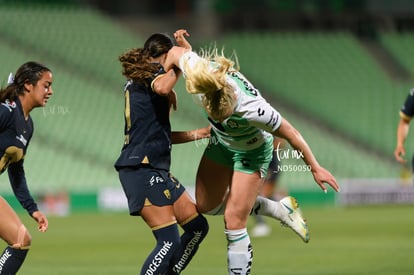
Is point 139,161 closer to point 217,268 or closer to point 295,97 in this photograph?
point 217,268

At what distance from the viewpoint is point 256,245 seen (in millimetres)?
13750

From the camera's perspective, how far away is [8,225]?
7.82 m

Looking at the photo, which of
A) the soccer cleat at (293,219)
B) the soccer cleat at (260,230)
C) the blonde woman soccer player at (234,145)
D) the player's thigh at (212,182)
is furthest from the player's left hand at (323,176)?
the soccer cleat at (260,230)

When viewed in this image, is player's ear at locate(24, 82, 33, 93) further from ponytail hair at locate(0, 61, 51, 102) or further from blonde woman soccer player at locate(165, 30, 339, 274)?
blonde woman soccer player at locate(165, 30, 339, 274)

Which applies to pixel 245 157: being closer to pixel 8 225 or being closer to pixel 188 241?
pixel 188 241

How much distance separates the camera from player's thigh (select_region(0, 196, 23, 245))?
781 cm

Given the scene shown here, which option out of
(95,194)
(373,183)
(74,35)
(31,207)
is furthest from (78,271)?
(74,35)

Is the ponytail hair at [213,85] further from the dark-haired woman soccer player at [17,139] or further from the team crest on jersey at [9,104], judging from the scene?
the team crest on jersey at [9,104]

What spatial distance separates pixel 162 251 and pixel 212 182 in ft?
3.61

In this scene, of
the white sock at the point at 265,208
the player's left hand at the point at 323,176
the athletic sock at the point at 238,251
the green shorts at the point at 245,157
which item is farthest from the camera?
the white sock at the point at 265,208

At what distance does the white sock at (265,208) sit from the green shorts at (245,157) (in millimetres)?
582

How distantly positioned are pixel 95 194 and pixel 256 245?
9.43 meters

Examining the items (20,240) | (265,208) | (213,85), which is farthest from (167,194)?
(265,208)

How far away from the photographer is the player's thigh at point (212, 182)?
8536 millimetres
